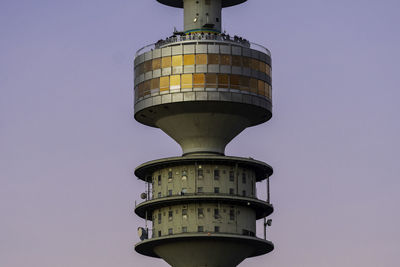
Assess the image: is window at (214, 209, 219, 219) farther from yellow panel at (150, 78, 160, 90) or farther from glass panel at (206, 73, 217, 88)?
yellow panel at (150, 78, 160, 90)

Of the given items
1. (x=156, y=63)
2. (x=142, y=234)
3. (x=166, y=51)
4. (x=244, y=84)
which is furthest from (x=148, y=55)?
(x=142, y=234)

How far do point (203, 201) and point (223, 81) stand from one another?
13.8m

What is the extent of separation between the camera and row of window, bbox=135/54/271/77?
135500 mm

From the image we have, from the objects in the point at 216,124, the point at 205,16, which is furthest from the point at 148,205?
the point at 205,16

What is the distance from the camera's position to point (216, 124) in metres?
136

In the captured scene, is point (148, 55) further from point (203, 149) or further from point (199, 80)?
point (203, 149)

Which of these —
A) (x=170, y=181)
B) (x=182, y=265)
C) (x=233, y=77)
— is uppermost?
(x=233, y=77)

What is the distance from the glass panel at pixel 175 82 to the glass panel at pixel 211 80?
324 cm

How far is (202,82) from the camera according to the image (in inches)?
5300

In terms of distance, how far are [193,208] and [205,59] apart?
671 inches

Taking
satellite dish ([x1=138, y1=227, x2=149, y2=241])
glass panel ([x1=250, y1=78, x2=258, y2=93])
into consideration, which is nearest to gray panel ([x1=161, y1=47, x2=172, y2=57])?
glass panel ([x1=250, y1=78, x2=258, y2=93])

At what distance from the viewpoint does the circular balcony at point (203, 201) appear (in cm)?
13338

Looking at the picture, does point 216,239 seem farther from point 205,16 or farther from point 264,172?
point 205,16

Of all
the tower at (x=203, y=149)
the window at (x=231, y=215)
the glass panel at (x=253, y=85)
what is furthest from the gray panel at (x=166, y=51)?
the window at (x=231, y=215)
